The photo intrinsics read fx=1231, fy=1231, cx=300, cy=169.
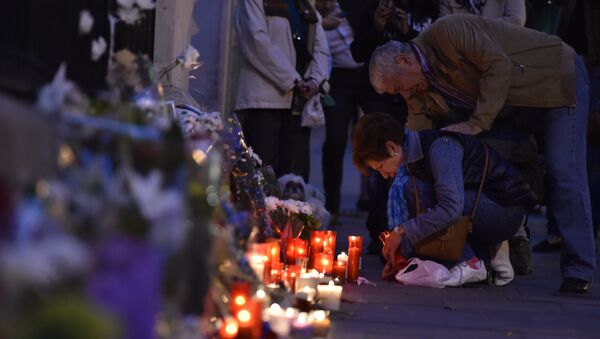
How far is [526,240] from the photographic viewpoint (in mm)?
7727

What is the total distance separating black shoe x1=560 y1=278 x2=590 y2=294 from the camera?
684 centimetres

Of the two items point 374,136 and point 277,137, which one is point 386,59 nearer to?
point 374,136

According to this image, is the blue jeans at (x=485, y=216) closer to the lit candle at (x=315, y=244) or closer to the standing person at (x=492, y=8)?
the lit candle at (x=315, y=244)

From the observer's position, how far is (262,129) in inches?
348

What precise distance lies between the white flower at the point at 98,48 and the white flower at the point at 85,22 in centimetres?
5

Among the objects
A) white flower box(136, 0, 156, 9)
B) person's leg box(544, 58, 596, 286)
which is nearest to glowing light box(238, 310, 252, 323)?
white flower box(136, 0, 156, 9)

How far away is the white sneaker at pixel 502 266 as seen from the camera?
285 inches

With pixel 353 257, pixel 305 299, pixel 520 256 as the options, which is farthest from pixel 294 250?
pixel 520 256

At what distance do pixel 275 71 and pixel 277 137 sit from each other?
0.57m

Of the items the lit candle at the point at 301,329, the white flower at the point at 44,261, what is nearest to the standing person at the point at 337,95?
the lit candle at the point at 301,329

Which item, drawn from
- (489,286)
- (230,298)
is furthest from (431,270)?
(230,298)

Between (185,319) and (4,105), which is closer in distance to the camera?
(4,105)

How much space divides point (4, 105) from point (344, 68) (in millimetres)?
7823

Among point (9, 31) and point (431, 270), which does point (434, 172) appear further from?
point (9, 31)
